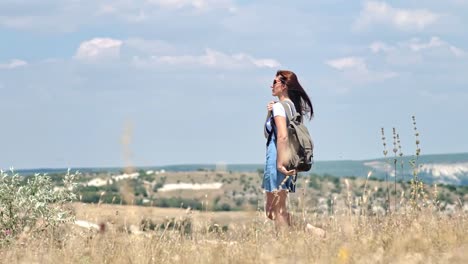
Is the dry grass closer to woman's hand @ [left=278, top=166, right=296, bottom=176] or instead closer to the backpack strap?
woman's hand @ [left=278, top=166, right=296, bottom=176]

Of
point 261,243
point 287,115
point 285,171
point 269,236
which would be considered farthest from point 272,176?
point 261,243

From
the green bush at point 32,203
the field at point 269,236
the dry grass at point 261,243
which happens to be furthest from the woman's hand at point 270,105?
the green bush at point 32,203

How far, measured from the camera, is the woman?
9.42m

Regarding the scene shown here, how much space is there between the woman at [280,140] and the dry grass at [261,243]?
0.82ft

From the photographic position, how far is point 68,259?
745cm

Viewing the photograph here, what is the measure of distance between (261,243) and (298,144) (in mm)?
1871

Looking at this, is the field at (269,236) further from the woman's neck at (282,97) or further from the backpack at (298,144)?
the woman's neck at (282,97)

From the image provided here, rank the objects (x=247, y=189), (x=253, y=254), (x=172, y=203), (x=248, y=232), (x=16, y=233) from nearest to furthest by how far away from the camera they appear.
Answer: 1. (x=253, y=254)
2. (x=248, y=232)
3. (x=16, y=233)
4. (x=172, y=203)
5. (x=247, y=189)

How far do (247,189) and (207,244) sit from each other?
125839mm

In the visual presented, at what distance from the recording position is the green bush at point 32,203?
10.4 m

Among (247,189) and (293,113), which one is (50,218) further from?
(247,189)

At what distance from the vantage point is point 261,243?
807 centimetres

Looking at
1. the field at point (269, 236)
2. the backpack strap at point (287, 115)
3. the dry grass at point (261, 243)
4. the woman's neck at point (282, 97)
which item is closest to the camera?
the dry grass at point (261, 243)

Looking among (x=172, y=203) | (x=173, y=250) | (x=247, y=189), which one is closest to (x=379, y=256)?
(x=173, y=250)
